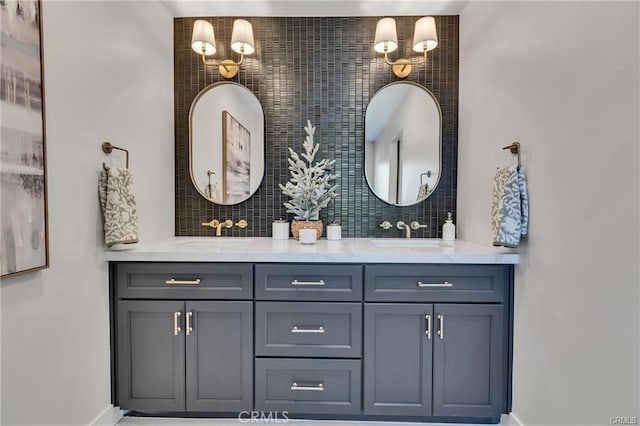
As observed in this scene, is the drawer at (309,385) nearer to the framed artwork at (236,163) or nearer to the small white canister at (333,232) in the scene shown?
the small white canister at (333,232)

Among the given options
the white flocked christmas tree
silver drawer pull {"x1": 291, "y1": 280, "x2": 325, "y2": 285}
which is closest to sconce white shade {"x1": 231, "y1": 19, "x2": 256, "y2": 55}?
the white flocked christmas tree

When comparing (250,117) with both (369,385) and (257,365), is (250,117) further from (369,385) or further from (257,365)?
(369,385)

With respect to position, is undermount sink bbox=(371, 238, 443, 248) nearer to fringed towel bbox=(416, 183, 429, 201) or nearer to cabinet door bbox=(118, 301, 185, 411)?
fringed towel bbox=(416, 183, 429, 201)

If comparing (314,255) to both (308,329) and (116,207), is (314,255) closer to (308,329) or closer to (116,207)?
(308,329)

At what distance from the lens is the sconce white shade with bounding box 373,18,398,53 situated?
215 centimetres

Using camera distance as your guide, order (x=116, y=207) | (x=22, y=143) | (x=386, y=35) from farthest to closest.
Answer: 1. (x=386, y=35)
2. (x=116, y=207)
3. (x=22, y=143)

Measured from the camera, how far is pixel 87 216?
152cm

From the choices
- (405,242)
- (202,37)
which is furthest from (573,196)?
(202,37)

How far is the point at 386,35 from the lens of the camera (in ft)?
7.07

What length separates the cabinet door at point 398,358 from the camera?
1.68m

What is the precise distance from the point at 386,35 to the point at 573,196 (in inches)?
58.4

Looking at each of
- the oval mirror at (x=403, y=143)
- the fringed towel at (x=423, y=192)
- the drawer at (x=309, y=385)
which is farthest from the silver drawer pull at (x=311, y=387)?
the fringed towel at (x=423, y=192)

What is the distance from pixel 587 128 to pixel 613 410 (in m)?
0.93

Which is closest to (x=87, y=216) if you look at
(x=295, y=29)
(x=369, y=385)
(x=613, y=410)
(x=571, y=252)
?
(x=369, y=385)
